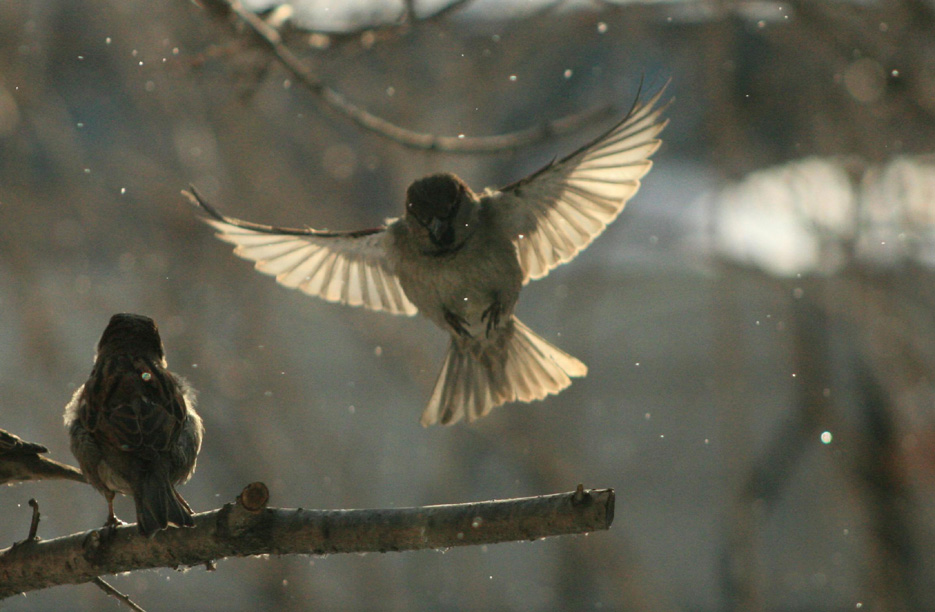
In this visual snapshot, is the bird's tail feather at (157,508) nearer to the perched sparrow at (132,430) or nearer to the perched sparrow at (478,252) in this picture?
the perched sparrow at (132,430)

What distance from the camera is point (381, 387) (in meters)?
10.7

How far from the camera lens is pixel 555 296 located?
9.28m

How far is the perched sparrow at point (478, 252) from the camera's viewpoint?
3332mm

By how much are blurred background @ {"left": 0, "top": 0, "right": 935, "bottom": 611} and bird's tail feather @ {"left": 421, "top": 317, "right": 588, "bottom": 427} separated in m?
1.56

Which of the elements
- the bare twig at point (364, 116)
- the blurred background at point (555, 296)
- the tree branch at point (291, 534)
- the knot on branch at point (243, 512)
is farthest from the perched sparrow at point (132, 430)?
the blurred background at point (555, 296)

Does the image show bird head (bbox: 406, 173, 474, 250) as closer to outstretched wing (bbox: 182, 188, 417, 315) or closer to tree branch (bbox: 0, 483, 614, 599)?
outstretched wing (bbox: 182, 188, 417, 315)

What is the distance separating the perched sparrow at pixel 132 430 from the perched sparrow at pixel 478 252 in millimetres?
645

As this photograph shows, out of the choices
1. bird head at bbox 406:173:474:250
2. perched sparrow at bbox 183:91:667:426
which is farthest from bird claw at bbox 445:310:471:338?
bird head at bbox 406:173:474:250

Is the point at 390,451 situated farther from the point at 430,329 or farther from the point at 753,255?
the point at 753,255

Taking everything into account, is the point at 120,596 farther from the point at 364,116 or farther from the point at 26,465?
the point at 364,116

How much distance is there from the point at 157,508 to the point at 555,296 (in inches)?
287

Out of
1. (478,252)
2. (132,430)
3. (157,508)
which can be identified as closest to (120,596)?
(157,508)

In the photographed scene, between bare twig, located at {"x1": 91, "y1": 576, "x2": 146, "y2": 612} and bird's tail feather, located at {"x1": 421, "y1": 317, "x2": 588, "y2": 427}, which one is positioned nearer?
bare twig, located at {"x1": 91, "y1": 576, "x2": 146, "y2": 612}

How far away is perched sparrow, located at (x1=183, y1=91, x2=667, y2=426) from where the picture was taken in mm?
3332
